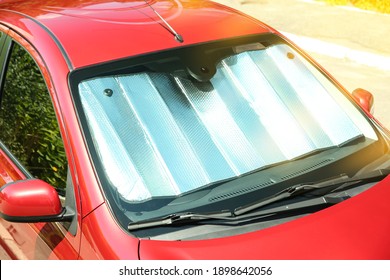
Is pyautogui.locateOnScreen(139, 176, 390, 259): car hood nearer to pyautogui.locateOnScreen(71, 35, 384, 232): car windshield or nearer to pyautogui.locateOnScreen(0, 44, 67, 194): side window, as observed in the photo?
pyautogui.locateOnScreen(71, 35, 384, 232): car windshield

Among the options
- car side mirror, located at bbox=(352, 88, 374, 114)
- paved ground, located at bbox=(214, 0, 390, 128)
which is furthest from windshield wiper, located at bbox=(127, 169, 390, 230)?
paved ground, located at bbox=(214, 0, 390, 128)

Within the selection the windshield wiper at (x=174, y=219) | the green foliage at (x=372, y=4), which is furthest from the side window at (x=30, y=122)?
the green foliage at (x=372, y=4)

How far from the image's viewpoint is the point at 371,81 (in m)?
8.95

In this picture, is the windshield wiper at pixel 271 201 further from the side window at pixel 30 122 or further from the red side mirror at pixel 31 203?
the side window at pixel 30 122

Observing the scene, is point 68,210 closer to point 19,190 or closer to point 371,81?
point 19,190

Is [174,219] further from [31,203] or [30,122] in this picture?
[30,122]

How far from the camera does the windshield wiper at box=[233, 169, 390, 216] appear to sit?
10.4 feet

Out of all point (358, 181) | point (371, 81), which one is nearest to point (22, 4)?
point (358, 181)

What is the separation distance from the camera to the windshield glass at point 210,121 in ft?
10.9

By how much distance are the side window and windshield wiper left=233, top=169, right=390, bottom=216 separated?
902 millimetres

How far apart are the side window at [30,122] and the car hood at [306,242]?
78 centimetres
